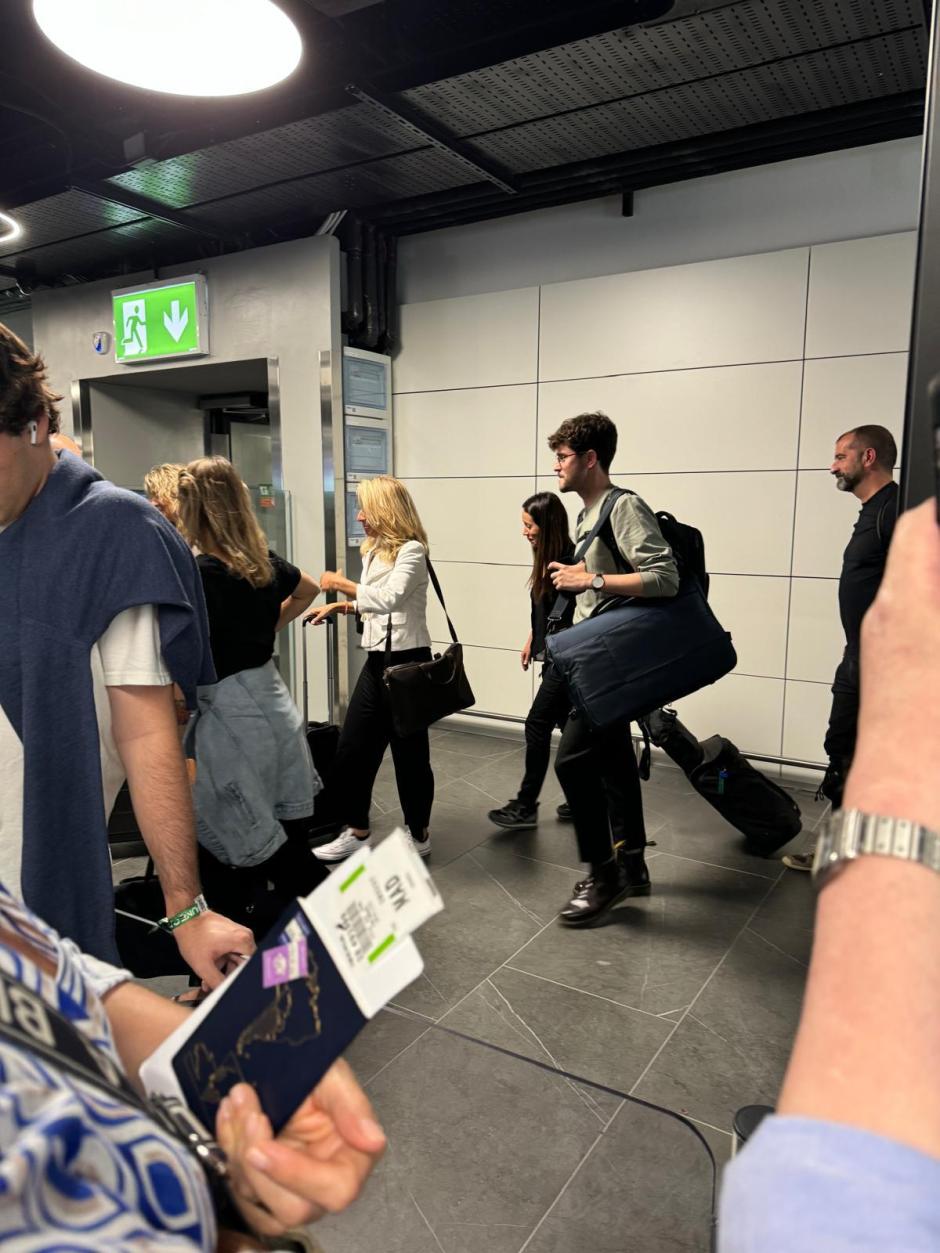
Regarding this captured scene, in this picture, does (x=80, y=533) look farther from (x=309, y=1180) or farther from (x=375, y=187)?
(x=375, y=187)

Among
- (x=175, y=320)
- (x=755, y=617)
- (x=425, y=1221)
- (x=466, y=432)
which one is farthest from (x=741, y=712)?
(x=175, y=320)

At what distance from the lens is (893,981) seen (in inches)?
15.8

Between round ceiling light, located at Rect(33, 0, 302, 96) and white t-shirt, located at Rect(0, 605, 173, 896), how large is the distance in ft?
5.31

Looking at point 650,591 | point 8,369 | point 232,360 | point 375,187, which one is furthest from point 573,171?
point 8,369

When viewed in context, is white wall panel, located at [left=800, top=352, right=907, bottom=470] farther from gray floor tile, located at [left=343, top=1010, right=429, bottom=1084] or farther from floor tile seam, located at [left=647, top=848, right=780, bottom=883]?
gray floor tile, located at [left=343, top=1010, right=429, bottom=1084]

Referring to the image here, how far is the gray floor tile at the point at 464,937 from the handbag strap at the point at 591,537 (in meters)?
1.16

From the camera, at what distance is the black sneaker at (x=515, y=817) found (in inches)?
159

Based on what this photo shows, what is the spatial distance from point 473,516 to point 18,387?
4.45 meters

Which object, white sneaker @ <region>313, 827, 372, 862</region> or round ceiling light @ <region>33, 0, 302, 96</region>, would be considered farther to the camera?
white sneaker @ <region>313, 827, 372, 862</region>

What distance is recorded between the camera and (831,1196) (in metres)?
0.38

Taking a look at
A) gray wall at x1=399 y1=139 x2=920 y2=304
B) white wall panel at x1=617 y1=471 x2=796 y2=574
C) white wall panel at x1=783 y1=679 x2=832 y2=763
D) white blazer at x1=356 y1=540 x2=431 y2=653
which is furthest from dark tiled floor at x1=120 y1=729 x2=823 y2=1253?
gray wall at x1=399 y1=139 x2=920 y2=304

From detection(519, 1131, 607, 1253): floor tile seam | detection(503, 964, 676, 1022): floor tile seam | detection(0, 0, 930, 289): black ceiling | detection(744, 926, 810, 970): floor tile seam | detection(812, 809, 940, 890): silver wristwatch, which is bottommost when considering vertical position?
detection(503, 964, 676, 1022): floor tile seam

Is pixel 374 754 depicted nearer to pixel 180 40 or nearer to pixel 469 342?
pixel 180 40

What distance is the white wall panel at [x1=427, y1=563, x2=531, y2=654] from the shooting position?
5469 millimetres
